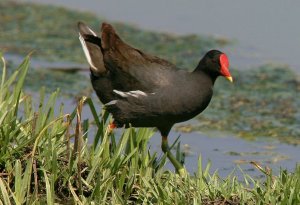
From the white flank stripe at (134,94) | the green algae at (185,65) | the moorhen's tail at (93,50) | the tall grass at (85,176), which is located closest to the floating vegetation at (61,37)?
the green algae at (185,65)

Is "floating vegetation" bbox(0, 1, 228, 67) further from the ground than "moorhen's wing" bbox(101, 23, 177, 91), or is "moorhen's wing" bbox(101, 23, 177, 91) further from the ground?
"moorhen's wing" bbox(101, 23, 177, 91)

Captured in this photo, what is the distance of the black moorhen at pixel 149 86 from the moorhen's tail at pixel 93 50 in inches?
0.7

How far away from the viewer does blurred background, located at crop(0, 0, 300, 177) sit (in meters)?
6.86

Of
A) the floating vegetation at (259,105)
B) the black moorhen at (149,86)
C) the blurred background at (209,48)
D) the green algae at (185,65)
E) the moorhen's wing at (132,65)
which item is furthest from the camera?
the green algae at (185,65)

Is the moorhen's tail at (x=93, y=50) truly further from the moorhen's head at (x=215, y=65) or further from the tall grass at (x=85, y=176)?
the tall grass at (x=85, y=176)

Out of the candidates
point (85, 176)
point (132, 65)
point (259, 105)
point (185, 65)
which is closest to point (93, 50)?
point (132, 65)

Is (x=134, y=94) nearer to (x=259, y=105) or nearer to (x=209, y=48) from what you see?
(x=259, y=105)

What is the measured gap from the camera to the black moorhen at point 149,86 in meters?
5.41

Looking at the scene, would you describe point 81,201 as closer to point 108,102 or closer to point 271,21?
point 108,102

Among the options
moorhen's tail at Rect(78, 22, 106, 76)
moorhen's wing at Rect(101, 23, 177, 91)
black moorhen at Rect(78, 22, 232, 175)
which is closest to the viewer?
black moorhen at Rect(78, 22, 232, 175)

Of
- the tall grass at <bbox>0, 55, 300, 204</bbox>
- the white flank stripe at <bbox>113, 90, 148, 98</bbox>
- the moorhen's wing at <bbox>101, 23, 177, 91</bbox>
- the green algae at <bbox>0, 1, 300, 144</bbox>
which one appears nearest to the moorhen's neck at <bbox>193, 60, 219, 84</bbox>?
the moorhen's wing at <bbox>101, 23, 177, 91</bbox>

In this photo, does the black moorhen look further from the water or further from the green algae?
the water

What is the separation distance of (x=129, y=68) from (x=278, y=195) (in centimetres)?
153

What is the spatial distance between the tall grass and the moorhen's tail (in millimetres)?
861
